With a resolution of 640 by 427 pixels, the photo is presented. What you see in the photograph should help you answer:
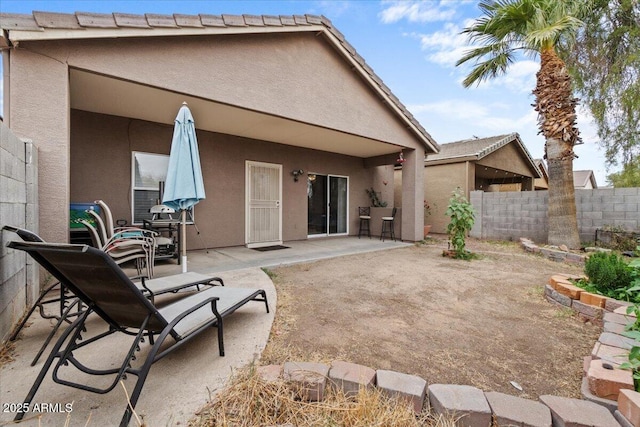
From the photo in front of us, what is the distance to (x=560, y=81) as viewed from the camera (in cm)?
618

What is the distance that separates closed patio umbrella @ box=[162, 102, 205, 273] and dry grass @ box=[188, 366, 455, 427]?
299 centimetres

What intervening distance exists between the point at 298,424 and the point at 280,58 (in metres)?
5.77

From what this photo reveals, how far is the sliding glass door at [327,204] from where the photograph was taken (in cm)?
891

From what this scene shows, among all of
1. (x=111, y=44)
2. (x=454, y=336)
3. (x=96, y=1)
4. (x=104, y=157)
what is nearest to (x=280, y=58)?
(x=111, y=44)

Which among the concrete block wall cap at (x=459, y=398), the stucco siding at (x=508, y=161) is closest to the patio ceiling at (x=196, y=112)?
the concrete block wall cap at (x=459, y=398)

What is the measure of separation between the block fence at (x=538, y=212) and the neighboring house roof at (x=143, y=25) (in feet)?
21.8

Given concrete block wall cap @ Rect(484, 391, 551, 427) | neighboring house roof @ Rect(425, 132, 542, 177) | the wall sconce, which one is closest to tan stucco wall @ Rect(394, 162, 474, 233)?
neighboring house roof @ Rect(425, 132, 542, 177)

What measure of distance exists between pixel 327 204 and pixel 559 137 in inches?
247

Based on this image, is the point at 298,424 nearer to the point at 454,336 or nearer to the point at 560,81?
the point at 454,336

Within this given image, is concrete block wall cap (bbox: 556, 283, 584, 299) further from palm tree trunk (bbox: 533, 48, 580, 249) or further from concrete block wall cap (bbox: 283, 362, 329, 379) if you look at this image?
palm tree trunk (bbox: 533, 48, 580, 249)

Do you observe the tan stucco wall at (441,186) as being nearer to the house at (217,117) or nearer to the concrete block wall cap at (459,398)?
the house at (217,117)

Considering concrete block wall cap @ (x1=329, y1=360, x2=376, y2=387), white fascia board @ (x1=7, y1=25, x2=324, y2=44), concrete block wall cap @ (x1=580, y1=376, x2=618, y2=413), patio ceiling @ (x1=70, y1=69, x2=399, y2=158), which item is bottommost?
concrete block wall cap @ (x1=580, y1=376, x2=618, y2=413)

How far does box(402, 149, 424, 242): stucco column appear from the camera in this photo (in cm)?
816

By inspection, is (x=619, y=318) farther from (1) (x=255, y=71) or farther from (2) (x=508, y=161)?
(2) (x=508, y=161)
